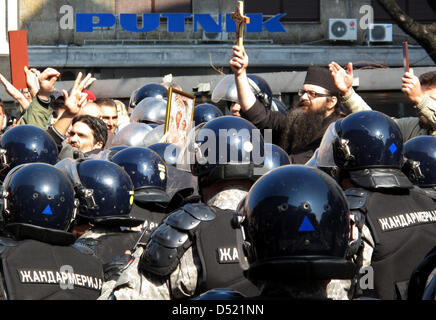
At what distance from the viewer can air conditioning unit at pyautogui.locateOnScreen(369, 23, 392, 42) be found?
74.8 feet

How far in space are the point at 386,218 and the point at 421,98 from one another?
83.2 inches

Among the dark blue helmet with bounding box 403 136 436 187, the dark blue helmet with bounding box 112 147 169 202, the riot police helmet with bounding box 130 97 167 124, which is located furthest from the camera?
the riot police helmet with bounding box 130 97 167 124

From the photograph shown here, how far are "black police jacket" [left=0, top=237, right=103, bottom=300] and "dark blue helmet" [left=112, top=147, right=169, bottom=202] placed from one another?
1861 millimetres

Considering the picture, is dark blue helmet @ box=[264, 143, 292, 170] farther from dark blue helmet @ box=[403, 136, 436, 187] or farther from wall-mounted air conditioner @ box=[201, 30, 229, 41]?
wall-mounted air conditioner @ box=[201, 30, 229, 41]

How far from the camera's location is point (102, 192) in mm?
5027

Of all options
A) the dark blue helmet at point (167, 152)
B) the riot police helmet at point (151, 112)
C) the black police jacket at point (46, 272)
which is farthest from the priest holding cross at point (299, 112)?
the riot police helmet at point (151, 112)

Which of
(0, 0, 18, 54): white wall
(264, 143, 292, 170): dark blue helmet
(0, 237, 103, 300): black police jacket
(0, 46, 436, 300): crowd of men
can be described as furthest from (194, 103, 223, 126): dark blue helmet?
(0, 0, 18, 54): white wall

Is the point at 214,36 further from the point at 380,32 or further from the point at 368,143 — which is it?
the point at 368,143

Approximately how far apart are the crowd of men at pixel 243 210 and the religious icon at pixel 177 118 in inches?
28.1

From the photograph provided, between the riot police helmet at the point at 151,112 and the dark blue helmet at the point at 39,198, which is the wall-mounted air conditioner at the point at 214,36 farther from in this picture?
the dark blue helmet at the point at 39,198

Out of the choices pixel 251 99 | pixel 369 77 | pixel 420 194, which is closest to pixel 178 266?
pixel 420 194

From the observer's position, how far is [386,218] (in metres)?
3.79

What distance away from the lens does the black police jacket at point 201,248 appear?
329 cm

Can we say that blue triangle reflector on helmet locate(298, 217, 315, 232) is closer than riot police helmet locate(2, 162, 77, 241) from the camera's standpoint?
Yes
